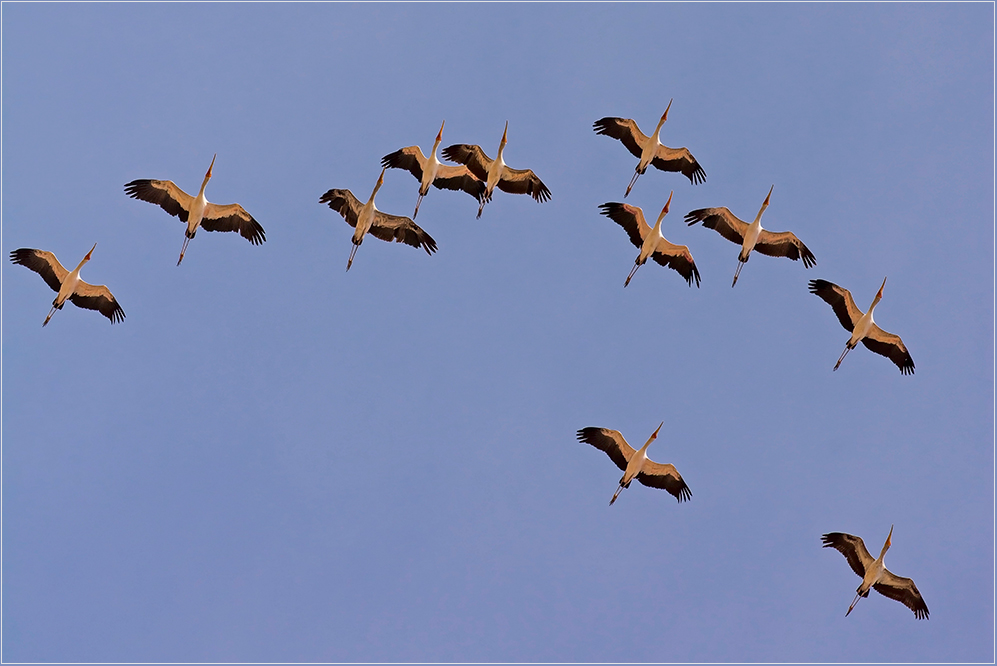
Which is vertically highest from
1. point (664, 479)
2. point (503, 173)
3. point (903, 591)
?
point (503, 173)

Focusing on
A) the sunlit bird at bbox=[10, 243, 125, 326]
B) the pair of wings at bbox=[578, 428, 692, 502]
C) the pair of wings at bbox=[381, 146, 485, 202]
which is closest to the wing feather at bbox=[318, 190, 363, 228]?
the pair of wings at bbox=[381, 146, 485, 202]

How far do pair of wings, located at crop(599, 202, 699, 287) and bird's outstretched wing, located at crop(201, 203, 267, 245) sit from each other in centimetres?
918

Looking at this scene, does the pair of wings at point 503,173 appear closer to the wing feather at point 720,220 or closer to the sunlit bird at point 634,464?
the wing feather at point 720,220

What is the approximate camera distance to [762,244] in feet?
100

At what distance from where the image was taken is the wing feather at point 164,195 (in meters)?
29.4

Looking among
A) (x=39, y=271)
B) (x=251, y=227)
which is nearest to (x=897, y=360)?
(x=251, y=227)

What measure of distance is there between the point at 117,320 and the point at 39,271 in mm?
2345

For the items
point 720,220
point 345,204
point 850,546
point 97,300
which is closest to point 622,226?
point 720,220

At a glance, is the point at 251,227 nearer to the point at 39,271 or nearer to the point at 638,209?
the point at 39,271

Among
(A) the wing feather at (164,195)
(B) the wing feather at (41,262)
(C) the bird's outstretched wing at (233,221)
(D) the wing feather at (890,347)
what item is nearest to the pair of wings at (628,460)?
(D) the wing feather at (890,347)

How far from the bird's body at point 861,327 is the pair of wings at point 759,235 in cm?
89

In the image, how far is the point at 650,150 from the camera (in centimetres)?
3106

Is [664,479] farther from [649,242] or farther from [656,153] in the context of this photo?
[656,153]

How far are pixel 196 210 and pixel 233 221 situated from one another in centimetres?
108
